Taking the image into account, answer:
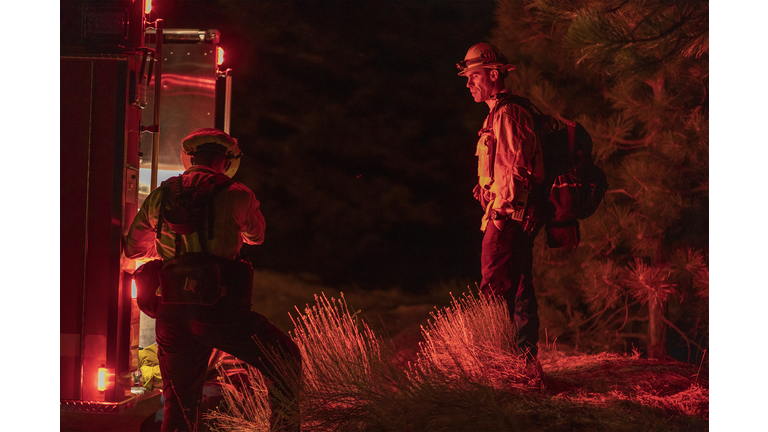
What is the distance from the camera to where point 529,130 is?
140 inches

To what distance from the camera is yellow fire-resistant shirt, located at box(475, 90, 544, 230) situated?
3527mm

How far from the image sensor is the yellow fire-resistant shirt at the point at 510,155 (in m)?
3.53

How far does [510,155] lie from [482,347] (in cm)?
108

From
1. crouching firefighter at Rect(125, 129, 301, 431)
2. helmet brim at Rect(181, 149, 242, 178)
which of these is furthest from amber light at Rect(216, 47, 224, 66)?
crouching firefighter at Rect(125, 129, 301, 431)

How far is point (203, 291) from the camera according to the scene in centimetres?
292

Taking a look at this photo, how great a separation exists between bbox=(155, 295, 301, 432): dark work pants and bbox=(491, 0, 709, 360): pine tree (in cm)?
293

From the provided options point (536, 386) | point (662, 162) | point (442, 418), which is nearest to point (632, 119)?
point (662, 162)

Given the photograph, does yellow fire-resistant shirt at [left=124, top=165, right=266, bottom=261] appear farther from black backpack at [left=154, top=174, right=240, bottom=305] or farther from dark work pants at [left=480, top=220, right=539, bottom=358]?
dark work pants at [left=480, top=220, right=539, bottom=358]

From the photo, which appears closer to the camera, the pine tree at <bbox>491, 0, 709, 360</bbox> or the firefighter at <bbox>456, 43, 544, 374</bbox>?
the firefighter at <bbox>456, 43, 544, 374</bbox>

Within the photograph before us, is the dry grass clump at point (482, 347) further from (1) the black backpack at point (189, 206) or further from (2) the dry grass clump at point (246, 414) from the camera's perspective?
(1) the black backpack at point (189, 206)

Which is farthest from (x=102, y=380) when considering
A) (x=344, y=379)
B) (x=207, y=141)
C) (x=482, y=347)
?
(x=482, y=347)

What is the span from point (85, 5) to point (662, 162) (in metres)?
4.66

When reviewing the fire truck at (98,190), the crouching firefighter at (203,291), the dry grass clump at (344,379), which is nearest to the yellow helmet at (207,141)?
the crouching firefighter at (203,291)

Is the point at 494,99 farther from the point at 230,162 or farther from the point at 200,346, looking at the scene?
the point at 200,346
